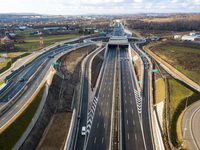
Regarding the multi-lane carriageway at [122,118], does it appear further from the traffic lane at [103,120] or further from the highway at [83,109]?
the highway at [83,109]

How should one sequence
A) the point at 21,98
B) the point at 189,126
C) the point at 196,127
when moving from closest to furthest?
the point at 196,127 → the point at 189,126 → the point at 21,98

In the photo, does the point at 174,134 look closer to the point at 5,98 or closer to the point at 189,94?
the point at 189,94

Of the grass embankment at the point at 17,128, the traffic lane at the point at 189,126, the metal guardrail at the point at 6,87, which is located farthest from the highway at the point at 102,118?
the metal guardrail at the point at 6,87

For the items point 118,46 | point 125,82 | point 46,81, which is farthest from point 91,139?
point 118,46

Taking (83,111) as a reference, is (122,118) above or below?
below

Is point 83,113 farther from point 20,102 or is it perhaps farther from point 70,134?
point 20,102

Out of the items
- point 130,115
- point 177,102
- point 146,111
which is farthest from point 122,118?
point 177,102
